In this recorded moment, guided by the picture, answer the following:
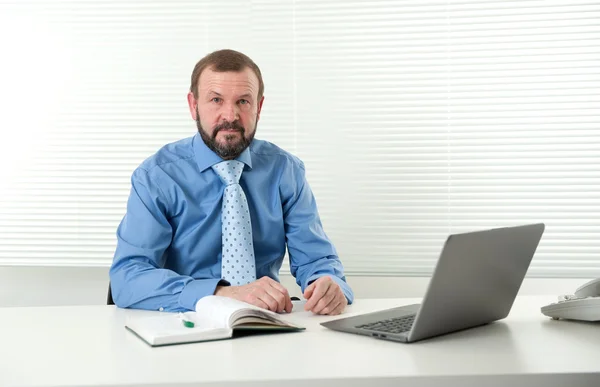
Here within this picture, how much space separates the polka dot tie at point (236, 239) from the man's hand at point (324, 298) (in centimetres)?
40

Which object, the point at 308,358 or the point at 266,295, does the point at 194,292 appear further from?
the point at 308,358

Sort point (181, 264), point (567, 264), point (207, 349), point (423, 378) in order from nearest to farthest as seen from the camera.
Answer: point (423, 378) < point (207, 349) < point (181, 264) < point (567, 264)

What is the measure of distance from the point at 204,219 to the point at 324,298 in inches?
24.3

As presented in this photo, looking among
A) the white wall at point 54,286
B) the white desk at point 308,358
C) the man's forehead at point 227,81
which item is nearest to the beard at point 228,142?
the man's forehead at point 227,81

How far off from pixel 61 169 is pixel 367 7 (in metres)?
1.54

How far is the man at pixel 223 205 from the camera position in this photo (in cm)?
210

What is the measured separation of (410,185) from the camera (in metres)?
3.01

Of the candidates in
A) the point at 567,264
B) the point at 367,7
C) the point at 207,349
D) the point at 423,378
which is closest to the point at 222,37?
the point at 367,7

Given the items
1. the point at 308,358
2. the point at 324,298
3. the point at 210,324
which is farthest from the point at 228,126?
the point at 308,358

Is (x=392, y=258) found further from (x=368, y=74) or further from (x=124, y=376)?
(x=124, y=376)

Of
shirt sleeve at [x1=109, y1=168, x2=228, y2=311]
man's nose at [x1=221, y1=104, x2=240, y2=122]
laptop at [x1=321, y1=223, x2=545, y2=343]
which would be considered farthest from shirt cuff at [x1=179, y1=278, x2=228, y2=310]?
man's nose at [x1=221, y1=104, x2=240, y2=122]

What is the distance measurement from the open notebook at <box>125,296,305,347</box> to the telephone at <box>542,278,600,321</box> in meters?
0.61

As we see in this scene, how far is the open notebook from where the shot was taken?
4.58ft

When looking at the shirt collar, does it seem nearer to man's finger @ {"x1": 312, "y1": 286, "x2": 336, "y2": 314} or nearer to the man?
the man
